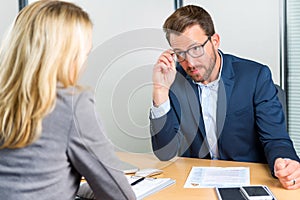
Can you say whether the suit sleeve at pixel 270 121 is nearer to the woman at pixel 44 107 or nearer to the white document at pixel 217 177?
the white document at pixel 217 177

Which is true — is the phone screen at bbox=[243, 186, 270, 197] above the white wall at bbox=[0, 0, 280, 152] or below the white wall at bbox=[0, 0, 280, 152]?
below

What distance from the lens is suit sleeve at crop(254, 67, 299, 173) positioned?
5.17 feet

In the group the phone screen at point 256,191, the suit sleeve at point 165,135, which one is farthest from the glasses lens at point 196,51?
the phone screen at point 256,191

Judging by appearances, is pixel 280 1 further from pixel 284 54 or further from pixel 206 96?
pixel 206 96

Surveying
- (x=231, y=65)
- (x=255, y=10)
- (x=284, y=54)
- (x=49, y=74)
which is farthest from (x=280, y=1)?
(x=49, y=74)

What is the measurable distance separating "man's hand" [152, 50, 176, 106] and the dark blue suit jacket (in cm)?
6

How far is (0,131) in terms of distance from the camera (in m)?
1.01

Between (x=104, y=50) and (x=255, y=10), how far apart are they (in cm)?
162

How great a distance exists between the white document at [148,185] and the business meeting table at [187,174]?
15mm

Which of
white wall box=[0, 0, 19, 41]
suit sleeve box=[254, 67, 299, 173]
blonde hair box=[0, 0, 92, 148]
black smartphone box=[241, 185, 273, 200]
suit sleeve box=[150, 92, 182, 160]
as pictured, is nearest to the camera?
blonde hair box=[0, 0, 92, 148]

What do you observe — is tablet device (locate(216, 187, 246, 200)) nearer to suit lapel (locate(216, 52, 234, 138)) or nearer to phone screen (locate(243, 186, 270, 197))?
phone screen (locate(243, 186, 270, 197))

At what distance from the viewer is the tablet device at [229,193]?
49.5 inches

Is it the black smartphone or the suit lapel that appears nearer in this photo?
the black smartphone

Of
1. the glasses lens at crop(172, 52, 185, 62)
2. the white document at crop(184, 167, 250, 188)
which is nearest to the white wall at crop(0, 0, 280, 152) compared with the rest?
the glasses lens at crop(172, 52, 185, 62)
